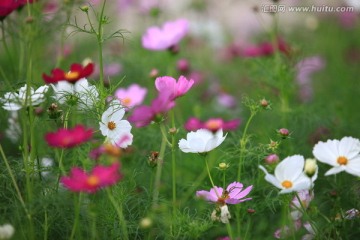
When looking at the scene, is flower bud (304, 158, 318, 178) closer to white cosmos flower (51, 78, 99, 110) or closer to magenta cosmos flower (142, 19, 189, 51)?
white cosmos flower (51, 78, 99, 110)

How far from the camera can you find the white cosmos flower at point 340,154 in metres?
0.97

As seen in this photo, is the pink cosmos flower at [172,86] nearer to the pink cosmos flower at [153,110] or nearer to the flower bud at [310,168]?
the pink cosmos flower at [153,110]

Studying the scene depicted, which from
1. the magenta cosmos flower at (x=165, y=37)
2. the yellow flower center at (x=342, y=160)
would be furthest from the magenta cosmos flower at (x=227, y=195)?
the magenta cosmos flower at (x=165, y=37)

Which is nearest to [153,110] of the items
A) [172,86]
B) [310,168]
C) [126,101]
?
[172,86]

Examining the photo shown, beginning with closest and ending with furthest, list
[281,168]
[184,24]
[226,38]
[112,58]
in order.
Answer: [281,168]
[184,24]
[112,58]
[226,38]

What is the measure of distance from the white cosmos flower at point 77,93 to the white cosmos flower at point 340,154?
0.48 metres

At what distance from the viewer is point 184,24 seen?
1.74m

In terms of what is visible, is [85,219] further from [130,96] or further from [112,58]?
[112,58]

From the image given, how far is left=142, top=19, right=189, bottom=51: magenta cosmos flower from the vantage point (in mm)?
1674

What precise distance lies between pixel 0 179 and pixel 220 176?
21.1 inches

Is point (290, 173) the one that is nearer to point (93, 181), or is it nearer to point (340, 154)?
point (340, 154)

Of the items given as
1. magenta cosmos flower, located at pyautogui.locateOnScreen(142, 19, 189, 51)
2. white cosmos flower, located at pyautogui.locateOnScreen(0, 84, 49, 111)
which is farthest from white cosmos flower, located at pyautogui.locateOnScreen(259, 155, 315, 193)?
magenta cosmos flower, located at pyautogui.locateOnScreen(142, 19, 189, 51)

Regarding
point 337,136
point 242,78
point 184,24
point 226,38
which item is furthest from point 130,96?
point 226,38

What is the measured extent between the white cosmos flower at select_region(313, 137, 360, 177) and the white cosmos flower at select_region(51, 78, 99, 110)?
476mm
